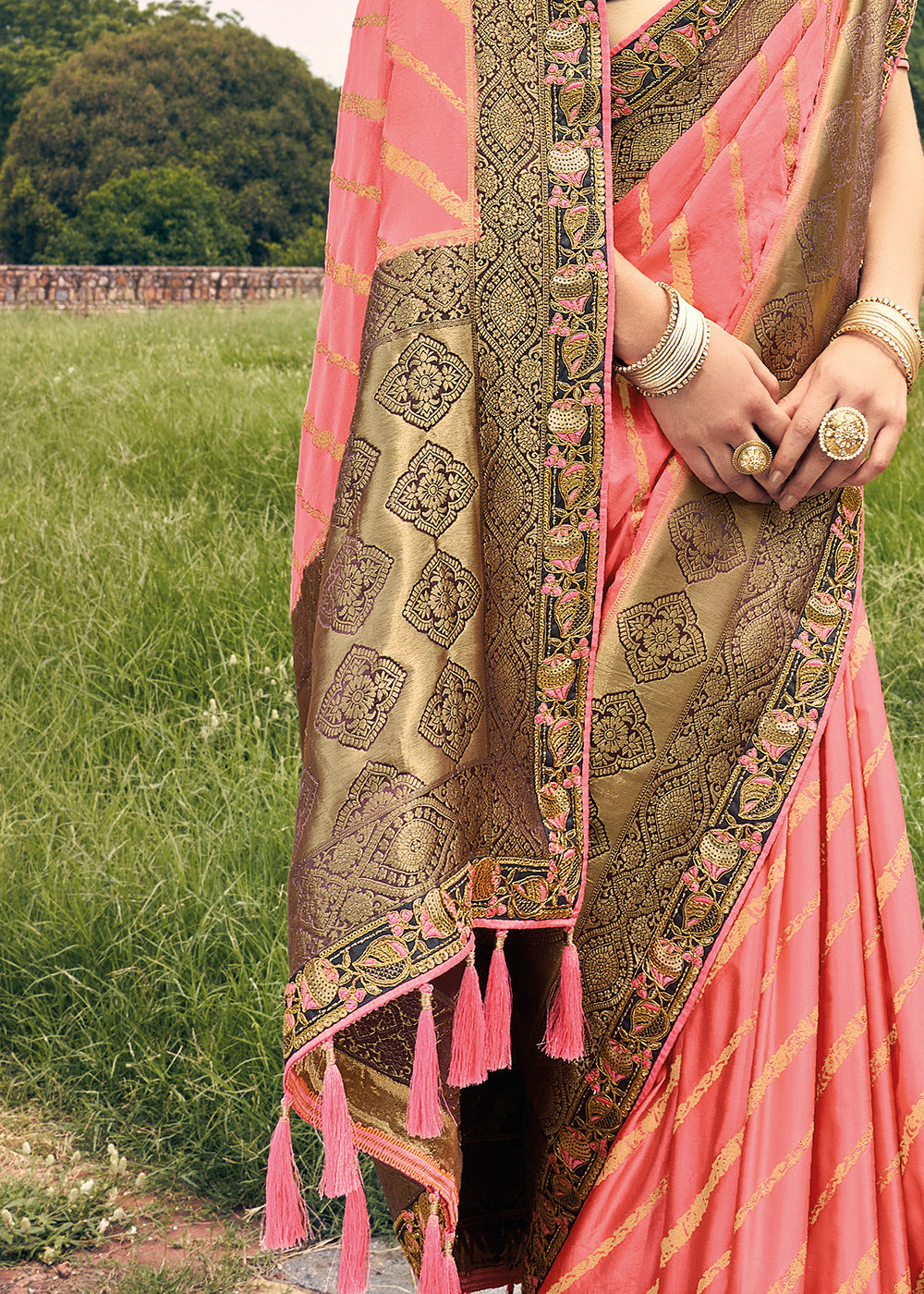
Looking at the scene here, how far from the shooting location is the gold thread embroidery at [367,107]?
1068 millimetres

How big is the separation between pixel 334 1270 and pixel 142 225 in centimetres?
2281

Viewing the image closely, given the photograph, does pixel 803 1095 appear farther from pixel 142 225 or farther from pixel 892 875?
pixel 142 225

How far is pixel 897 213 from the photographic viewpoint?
1119 mm

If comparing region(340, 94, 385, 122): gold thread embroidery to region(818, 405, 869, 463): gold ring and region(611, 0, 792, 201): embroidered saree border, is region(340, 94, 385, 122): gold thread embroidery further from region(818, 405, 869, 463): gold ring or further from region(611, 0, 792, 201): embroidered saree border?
region(818, 405, 869, 463): gold ring

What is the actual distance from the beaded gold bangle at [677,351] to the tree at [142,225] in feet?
74.1

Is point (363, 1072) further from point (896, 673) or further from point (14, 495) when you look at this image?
point (14, 495)

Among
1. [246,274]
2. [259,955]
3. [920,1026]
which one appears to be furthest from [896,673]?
[246,274]

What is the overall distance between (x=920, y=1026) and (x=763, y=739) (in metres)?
0.30

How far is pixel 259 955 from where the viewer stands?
2.04 m

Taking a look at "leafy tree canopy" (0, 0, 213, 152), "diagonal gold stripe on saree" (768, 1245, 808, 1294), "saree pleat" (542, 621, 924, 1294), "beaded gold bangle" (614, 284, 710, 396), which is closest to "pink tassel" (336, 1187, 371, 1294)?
"saree pleat" (542, 621, 924, 1294)

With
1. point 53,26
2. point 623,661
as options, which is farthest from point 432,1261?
point 53,26

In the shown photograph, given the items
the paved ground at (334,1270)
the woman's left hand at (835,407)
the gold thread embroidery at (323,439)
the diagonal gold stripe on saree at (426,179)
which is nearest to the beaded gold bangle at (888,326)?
the woman's left hand at (835,407)

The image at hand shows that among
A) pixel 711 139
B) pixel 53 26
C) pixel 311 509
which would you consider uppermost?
pixel 53 26

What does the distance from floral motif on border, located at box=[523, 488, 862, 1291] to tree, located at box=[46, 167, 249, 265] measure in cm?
2264
